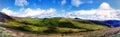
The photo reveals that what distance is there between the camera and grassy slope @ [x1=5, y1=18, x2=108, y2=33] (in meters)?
5.77

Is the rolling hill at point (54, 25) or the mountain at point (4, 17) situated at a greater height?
the mountain at point (4, 17)

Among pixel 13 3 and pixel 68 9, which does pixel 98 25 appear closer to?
pixel 68 9

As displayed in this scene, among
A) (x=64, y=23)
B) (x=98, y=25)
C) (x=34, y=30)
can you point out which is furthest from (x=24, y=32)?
(x=98, y=25)

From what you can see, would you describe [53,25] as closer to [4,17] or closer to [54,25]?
[54,25]

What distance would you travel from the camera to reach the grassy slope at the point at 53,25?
577cm

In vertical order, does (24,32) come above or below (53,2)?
below

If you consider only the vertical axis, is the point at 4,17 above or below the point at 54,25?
above

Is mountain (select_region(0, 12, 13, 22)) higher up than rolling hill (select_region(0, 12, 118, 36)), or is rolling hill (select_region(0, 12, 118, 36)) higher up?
mountain (select_region(0, 12, 13, 22))

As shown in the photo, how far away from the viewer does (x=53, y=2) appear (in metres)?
5.77

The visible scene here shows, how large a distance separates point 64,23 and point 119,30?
75cm

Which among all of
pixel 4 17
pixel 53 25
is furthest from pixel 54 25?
pixel 4 17

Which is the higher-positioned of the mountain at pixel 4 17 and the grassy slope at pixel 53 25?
the mountain at pixel 4 17

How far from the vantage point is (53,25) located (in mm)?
5758

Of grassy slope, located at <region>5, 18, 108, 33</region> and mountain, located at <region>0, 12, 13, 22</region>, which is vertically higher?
mountain, located at <region>0, 12, 13, 22</region>
